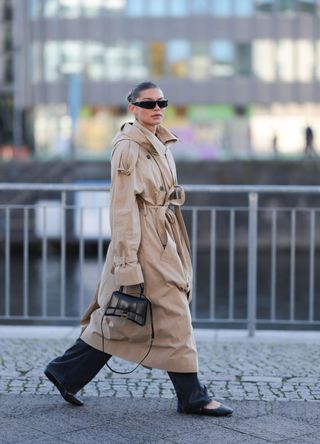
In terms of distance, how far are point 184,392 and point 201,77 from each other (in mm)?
58140

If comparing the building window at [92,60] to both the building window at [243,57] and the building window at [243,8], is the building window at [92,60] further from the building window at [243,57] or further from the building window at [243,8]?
the building window at [243,8]

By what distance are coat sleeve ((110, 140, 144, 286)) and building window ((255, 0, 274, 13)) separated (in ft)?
193

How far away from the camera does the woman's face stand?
5.42 m

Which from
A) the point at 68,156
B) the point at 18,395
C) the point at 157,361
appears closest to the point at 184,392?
the point at 157,361

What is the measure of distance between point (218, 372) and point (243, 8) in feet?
189

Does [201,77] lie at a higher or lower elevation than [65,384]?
higher

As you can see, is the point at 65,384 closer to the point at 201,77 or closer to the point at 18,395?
the point at 18,395

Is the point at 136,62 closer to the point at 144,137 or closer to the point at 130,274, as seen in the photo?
the point at 144,137

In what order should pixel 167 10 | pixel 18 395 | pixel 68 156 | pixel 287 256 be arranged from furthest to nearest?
pixel 167 10, pixel 68 156, pixel 287 256, pixel 18 395

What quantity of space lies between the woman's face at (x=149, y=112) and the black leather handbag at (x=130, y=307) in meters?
0.92

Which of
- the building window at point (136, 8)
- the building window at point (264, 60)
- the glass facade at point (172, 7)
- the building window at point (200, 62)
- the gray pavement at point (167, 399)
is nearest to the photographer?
the gray pavement at point (167, 399)

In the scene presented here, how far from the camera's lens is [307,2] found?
6297cm

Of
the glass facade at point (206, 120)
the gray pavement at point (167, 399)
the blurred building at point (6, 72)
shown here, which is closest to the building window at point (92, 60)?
the glass facade at point (206, 120)

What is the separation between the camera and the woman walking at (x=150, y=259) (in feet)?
17.3
